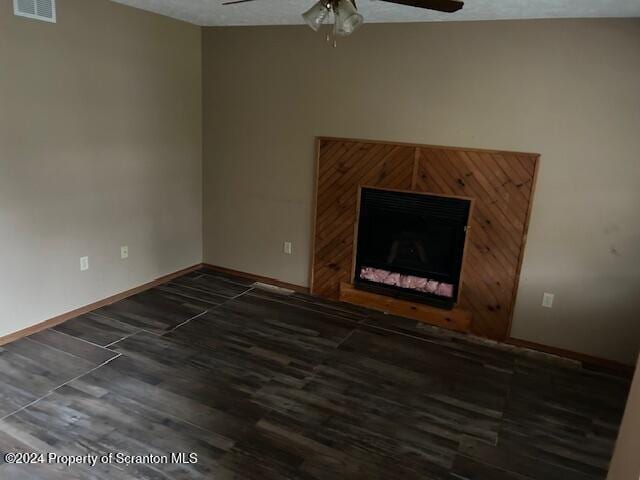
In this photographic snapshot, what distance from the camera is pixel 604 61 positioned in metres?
3.06

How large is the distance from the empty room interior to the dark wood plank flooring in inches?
0.7

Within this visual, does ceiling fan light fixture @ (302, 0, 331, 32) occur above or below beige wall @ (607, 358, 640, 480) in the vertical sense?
above

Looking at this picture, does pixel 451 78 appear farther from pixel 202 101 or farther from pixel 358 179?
pixel 202 101

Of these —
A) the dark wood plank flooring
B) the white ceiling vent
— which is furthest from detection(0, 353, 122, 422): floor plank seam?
the white ceiling vent

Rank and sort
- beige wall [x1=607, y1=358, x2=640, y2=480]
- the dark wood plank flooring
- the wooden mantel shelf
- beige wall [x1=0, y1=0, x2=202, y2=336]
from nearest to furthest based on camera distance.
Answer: beige wall [x1=607, y1=358, x2=640, y2=480], the dark wood plank flooring, beige wall [x1=0, y1=0, x2=202, y2=336], the wooden mantel shelf

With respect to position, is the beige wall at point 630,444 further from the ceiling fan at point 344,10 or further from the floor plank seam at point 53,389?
the floor plank seam at point 53,389

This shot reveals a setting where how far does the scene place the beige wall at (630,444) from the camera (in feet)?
3.09

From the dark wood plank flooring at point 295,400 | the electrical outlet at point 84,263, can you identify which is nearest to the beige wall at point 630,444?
the dark wood plank flooring at point 295,400

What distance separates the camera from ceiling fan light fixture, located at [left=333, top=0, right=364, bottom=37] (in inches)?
74.1

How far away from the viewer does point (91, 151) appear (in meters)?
3.60

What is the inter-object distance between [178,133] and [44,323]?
2003 mm

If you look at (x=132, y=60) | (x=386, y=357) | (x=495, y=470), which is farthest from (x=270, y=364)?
(x=132, y=60)

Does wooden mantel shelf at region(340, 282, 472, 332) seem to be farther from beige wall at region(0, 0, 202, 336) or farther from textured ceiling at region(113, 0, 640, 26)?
textured ceiling at region(113, 0, 640, 26)

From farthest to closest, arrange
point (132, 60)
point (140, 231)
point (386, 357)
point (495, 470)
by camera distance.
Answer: point (140, 231) → point (132, 60) → point (386, 357) → point (495, 470)
